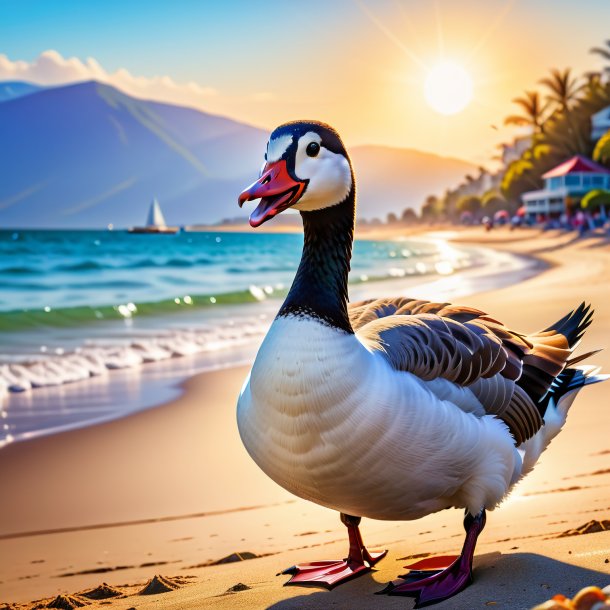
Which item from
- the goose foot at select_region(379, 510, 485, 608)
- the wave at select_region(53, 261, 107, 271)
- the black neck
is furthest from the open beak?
the wave at select_region(53, 261, 107, 271)

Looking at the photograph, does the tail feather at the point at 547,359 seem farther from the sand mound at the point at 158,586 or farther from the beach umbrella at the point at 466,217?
the beach umbrella at the point at 466,217

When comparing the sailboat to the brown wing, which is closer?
the brown wing

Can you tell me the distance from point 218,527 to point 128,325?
12893 millimetres

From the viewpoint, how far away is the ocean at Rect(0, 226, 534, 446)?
991cm

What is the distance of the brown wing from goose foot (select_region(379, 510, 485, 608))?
1.66 feet

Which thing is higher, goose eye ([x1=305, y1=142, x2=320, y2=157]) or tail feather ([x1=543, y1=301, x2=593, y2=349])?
goose eye ([x1=305, y1=142, x2=320, y2=157])

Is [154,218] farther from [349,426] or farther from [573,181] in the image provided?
[349,426]

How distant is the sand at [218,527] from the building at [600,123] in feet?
207

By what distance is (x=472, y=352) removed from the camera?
3781mm

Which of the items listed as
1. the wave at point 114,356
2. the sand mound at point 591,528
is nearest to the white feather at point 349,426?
the sand mound at point 591,528

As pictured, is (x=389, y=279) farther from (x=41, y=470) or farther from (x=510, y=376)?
(x=510, y=376)

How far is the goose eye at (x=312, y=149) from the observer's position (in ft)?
11.8

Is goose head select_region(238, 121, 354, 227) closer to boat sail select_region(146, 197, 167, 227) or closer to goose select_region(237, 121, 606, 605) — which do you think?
goose select_region(237, 121, 606, 605)

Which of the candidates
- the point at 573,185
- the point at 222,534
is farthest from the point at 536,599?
the point at 573,185
